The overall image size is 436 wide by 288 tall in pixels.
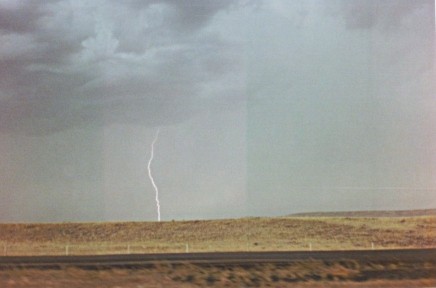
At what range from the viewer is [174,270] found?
12992 millimetres

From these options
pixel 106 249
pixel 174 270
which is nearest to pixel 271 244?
pixel 106 249

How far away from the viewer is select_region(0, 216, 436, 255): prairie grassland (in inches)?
849

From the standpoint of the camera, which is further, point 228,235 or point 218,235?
point 218,235

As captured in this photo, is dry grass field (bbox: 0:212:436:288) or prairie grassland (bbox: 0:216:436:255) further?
prairie grassland (bbox: 0:216:436:255)

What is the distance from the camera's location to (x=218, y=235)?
78.0ft

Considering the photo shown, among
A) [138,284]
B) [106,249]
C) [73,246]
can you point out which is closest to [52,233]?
[73,246]

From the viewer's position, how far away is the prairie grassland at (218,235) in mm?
21562

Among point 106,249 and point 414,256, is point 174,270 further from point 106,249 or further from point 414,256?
point 106,249

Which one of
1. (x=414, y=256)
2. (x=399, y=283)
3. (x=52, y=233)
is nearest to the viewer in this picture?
(x=399, y=283)

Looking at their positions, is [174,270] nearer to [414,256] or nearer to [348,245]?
[414,256]

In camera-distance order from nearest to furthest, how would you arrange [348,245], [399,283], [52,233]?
[399,283], [348,245], [52,233]

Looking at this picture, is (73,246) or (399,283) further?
(73,246)

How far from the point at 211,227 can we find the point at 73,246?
5835mm

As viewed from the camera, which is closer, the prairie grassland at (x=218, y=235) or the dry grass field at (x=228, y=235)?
the dry grass field at (x=228, y=235)
